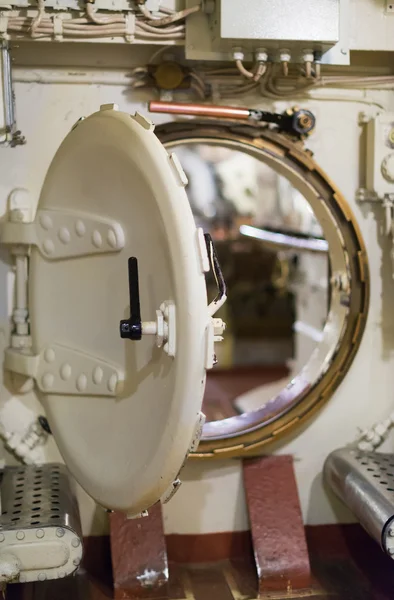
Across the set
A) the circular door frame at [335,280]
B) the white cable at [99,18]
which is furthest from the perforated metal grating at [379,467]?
the white cable at [99,18]

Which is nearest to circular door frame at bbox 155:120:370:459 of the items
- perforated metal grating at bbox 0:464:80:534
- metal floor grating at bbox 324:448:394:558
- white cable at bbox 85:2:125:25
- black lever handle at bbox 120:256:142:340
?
metal floor grating at bbox 324:448:394:558

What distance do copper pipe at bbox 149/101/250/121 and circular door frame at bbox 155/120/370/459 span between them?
7 cm

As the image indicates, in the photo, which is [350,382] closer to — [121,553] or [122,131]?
[121,553]

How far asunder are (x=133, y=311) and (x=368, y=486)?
0.99 metres

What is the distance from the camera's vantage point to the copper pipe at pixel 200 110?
2168mm

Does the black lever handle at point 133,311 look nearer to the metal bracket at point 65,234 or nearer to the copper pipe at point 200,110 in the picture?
the metal bracket at point 65,234

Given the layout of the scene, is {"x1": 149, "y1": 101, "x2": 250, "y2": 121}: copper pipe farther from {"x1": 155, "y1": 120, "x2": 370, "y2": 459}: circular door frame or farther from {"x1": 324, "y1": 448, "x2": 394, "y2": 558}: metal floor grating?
{"x1": 324, "y1": 448, "x2": 394, "y2": 558}: metal floor grating

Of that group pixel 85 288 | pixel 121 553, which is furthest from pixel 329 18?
pixel 121 553

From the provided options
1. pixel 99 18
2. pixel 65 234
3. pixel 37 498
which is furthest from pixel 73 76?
pixel 37 498

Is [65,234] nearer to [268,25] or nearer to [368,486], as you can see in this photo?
[268,25]

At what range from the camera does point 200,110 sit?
2.19 m

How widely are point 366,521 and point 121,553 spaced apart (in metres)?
0.78

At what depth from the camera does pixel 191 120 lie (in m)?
2.28

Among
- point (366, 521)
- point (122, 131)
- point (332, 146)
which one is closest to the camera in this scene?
point (122, 131)
